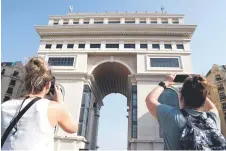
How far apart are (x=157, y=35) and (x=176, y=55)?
3.85 meters

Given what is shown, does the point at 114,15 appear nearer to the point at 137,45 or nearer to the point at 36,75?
the point at 137,45

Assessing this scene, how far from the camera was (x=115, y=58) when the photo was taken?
78.4ft

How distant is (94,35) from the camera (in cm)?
2511

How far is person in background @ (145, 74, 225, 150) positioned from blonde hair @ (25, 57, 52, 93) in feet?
3.68

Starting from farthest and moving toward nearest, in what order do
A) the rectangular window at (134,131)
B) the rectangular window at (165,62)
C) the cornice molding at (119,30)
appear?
the cornice molding at (119,30)
the rectangular window at (165,62)
the rectangular window at (134,131)

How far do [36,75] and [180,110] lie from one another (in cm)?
150

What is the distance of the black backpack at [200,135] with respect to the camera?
4.99ft

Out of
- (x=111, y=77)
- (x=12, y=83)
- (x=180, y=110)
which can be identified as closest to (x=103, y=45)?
(x=111, y=77)

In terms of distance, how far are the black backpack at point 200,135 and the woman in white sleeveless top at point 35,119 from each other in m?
1.08

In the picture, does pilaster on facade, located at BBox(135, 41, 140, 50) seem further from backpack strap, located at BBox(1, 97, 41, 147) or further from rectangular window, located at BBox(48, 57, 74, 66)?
backpack strap, located at BBox(1, 97, 41, 147)

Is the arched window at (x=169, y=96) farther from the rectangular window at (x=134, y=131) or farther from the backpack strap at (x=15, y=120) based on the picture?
the rectangular window at (x=134, y=131)

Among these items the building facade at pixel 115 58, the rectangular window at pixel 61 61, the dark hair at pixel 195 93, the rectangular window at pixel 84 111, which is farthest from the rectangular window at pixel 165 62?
the dark hair at pixel 195 93

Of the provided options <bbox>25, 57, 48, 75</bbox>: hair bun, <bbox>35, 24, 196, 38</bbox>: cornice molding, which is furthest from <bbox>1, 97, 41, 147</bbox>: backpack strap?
<bbox>35, 24, 196, 38</bbox>: cornice molding

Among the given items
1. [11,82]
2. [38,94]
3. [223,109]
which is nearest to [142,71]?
[223,109]
